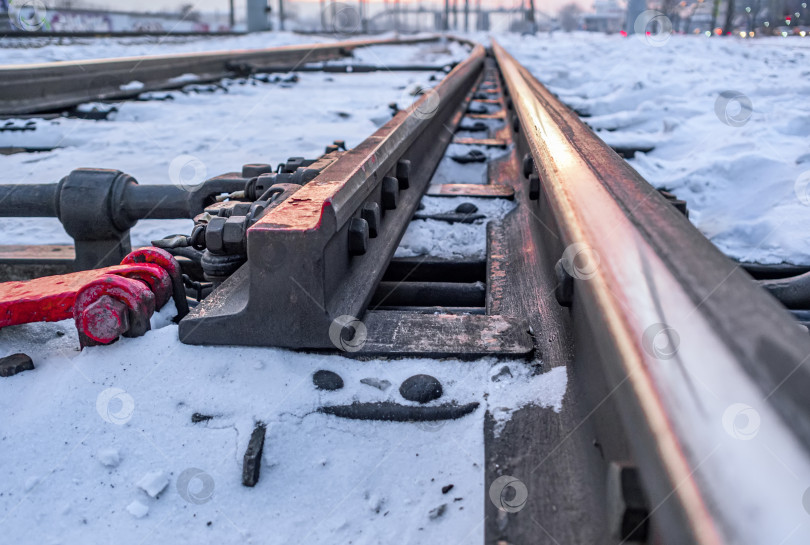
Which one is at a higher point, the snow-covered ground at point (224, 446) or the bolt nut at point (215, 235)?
the bolt nut at point (215, 235)

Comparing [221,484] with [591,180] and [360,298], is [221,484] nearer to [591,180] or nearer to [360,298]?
[360,298]

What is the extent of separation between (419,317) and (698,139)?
3.81 m

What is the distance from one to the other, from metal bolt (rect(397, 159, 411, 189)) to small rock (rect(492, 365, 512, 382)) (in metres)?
1.49

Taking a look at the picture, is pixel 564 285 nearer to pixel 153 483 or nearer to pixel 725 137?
pixel 153 483

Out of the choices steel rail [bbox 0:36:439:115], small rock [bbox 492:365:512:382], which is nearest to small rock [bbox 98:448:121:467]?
small rock [bbox 492:365:512:382]

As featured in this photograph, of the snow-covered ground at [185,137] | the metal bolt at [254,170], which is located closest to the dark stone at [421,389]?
the metal bolt at [254,170]

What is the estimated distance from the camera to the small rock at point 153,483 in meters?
1.22

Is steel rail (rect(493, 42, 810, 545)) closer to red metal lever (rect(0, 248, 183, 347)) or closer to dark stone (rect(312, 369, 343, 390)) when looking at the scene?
dark stone (rect(312, 369, 343, 390))

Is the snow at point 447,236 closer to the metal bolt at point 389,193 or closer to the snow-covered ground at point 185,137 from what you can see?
the metal bolt at point 389,193

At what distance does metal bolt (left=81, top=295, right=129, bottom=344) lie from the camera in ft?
5.06

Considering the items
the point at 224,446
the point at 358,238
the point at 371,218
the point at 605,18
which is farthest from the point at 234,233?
the point at 605,18

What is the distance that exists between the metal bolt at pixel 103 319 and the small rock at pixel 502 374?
908 millimetres

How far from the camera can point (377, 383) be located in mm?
1458

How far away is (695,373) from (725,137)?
437 centimetres
